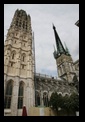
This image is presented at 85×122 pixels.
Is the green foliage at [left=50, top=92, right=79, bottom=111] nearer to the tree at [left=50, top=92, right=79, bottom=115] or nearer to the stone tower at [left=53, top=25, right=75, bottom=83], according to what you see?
the tree at [left=50, top=92, right=79, bottom=115]

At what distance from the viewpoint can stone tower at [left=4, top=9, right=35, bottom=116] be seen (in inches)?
725

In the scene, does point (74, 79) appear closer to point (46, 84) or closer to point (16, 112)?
point (46, 84)

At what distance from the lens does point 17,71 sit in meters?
21.9

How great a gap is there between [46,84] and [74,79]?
16.6 m

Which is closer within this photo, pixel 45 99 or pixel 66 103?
pixel 66 103

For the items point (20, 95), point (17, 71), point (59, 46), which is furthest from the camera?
point (59, 46)

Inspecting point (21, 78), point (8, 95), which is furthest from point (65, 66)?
point (8, 95)

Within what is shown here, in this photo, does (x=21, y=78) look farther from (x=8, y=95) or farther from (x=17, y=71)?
(x=8, y=95)

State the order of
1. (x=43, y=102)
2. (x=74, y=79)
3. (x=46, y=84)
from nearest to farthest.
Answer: (x=43, y=102) < (x=46, y=84) < (x=74, y=79)

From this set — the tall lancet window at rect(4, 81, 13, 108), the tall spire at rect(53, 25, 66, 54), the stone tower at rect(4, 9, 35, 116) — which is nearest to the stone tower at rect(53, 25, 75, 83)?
the tall spire at rect(53, 25, 66, 54)

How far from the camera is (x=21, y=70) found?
23234 millimetres

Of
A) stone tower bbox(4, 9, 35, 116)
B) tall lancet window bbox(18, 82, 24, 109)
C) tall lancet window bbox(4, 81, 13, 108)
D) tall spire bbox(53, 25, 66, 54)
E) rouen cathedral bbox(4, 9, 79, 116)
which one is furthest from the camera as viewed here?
tall spire bbox(53, 25, 66, 54)

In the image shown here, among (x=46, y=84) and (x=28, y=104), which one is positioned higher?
(x=46, y=84)
